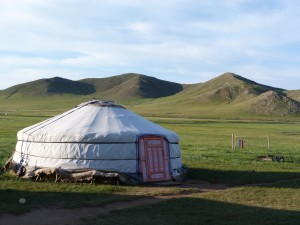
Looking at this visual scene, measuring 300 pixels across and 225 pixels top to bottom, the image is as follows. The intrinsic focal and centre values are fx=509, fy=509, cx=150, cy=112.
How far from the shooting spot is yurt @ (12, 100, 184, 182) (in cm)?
1590

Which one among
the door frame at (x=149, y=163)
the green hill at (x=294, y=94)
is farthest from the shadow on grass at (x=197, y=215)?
the green hill at (x=294, y=94)

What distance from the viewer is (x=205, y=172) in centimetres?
1914

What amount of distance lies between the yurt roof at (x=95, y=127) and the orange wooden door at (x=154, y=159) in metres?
0.27

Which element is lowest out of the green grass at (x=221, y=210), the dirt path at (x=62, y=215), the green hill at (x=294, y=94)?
the green grass at (x=221, y=210)

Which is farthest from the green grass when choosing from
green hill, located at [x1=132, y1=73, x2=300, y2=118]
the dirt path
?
green hill, located at [x1=132, y1=73, x2=300, y2=118]

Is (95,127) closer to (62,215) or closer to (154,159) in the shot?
(154,159)

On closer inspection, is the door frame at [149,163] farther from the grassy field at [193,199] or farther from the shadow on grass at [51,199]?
the shadow on grass at [51,199]

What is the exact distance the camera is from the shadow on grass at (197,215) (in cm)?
1025

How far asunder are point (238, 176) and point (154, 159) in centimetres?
349

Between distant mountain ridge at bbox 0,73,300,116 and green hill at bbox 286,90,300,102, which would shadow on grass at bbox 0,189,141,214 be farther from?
green hill at bbox 286,90,300,102

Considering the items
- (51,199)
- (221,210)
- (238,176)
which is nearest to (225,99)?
(238,176)

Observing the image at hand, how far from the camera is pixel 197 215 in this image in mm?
10898

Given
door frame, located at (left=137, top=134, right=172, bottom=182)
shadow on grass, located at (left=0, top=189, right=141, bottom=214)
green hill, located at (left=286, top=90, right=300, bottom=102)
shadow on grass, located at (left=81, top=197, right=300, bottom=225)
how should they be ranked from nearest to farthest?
shadow on grass, located at (left=81, top=197, right=300, bottom=225), shadow on grass, located at (left=0, top=189, right=141, bottom=214), door frame, located at (left=137, top=134, right=172, bottom=182), green hill, located at (left=286, top=90, right=300, bottom=102)

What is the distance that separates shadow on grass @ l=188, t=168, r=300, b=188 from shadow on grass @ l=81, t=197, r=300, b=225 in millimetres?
4485
